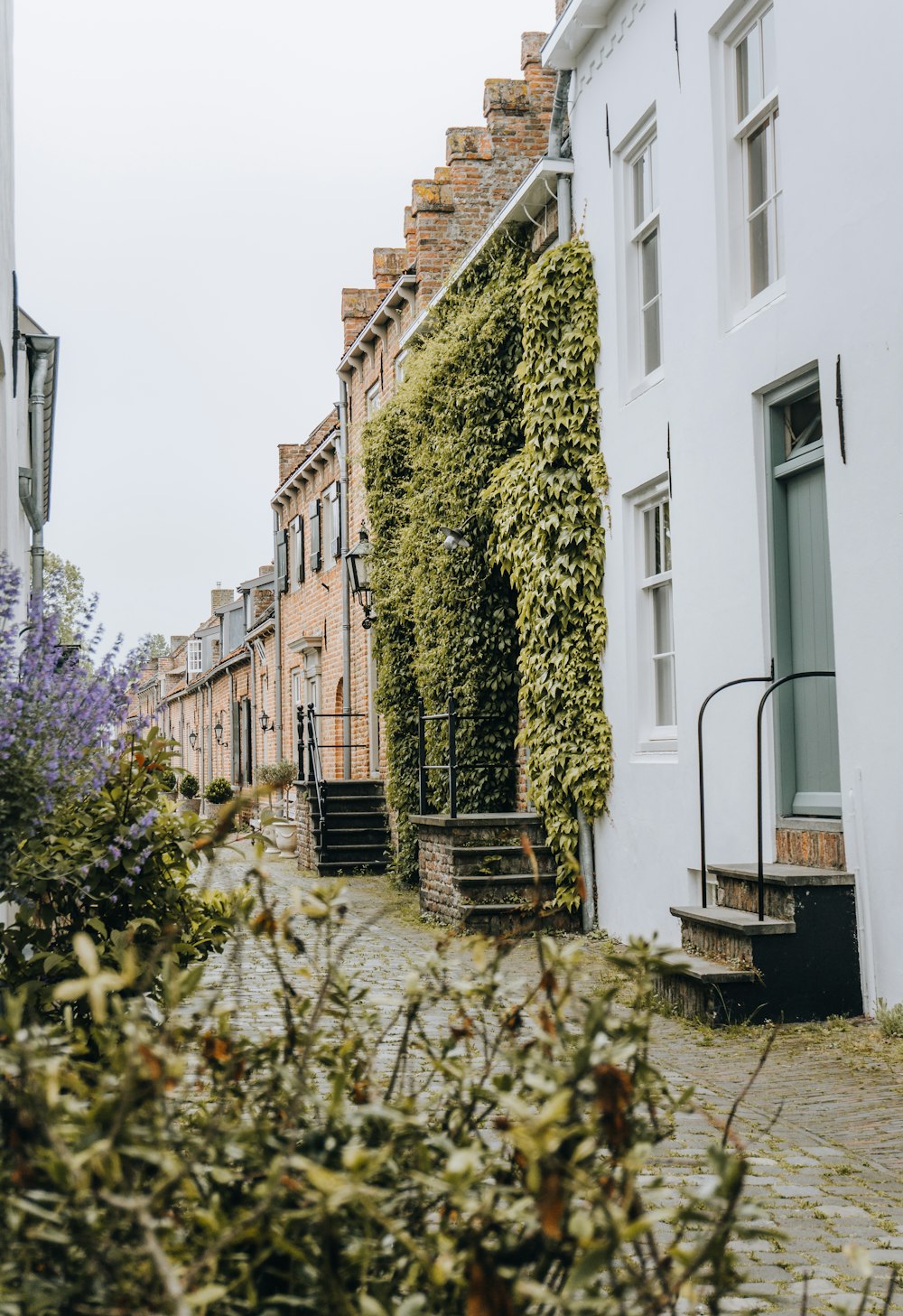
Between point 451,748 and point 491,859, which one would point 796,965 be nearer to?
point 491,859

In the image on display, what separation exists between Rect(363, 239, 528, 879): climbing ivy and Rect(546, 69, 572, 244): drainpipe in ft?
2.75

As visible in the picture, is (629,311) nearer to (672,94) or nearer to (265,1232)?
(672,94)

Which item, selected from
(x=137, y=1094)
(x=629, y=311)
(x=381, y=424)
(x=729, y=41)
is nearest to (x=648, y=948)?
(x=137, y=1094)

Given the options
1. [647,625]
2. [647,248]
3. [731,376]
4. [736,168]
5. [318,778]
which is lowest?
[318,778]

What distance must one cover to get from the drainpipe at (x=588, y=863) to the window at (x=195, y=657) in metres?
40.0

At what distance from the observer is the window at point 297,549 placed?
26.9 m

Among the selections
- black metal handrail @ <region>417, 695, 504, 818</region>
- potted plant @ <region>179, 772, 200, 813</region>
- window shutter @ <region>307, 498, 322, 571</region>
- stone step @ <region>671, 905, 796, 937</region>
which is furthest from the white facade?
potted plant @ <region>179, 772, 200, 813</region>

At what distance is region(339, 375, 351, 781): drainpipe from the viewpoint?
2166 centimetres

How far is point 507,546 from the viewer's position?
11.9m

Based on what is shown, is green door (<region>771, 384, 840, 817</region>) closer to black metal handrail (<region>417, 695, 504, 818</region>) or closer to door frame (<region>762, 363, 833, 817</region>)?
door frame (<region>762, 363, 833, 817</region>)

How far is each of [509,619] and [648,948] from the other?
35.9 ft

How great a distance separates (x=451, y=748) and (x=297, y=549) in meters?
16.2

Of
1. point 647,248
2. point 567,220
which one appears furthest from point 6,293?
point 567,220

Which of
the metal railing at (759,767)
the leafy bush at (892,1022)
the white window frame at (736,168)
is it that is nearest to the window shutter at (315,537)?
the white window frame at (736,168)
